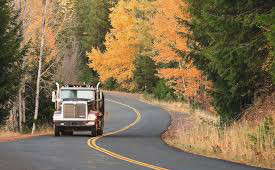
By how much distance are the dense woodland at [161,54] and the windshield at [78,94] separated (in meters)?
3.66

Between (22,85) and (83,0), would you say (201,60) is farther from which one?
(83,0)

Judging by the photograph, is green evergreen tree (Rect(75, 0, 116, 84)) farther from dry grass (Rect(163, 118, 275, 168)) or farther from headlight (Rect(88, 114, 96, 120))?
dry grass (Rect(163, 118, 275, 168))

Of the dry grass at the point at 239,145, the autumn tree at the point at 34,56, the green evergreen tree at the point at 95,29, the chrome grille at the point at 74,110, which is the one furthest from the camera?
the green evergreen tree at the point at 95,29

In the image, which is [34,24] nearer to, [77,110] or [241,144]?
[77,110]

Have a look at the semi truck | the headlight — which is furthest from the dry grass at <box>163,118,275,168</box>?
the semi truck

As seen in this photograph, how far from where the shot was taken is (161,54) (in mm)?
48531

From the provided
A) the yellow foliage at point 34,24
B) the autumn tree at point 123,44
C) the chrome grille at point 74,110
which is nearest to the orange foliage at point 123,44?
the autumn tree at point 123,44

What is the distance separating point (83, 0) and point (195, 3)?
290ft

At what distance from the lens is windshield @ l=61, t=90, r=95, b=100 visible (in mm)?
34344

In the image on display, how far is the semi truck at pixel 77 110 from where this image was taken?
33469 mm

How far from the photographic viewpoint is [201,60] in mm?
29000

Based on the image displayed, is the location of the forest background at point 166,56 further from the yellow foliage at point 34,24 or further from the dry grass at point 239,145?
the dry grass at point 239,145

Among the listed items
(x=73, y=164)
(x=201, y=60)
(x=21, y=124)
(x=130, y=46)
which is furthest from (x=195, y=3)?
(x=130, y=46)

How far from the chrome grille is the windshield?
753mm
